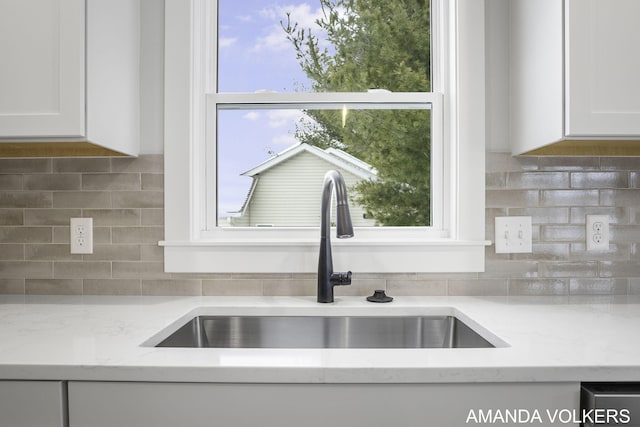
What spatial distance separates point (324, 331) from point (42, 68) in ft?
3.64

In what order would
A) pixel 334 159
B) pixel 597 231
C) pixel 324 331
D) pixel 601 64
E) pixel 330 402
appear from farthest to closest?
pixel 334 159
pixel 597 231
pixel 324 331
pixel 601 64
pixel 330 402

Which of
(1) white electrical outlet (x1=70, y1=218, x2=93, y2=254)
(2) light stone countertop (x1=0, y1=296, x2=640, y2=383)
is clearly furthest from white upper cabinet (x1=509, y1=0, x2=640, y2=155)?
(1) white electrical outlet (x1=70, y1=218, x2=93, y2=254)

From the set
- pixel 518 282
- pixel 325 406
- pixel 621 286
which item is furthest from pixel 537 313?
pixel 325 406

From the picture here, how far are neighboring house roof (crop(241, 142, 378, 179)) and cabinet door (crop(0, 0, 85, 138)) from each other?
26.0 inches

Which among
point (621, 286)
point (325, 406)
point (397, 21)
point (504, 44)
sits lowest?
point (325, 406)

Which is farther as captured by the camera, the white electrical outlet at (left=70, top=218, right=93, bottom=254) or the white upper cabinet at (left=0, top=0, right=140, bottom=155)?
the white electrical outlet at (left=70, top=218, right=93, bottom=254)

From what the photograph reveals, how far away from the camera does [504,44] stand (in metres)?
1.54

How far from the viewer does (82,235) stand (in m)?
1.53

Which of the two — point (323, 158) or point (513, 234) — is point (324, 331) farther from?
A: point (513, 234)

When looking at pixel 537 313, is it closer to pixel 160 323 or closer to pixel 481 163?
pixel 481 163

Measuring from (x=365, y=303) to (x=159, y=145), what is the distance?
902 mm

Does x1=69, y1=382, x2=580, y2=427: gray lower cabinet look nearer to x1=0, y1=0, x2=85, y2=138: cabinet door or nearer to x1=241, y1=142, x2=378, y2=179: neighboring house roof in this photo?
x1=0, y1=0, x2=85, y2=138: cabinet door

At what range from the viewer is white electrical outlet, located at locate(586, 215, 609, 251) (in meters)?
1.52

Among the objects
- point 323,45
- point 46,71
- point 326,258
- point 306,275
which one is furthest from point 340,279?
point 46,71
